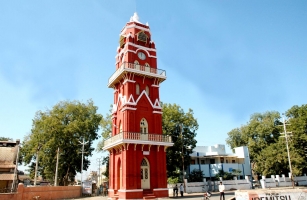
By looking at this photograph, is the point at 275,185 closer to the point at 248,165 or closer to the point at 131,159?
the point at 248,165

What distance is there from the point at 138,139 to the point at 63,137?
2012cm

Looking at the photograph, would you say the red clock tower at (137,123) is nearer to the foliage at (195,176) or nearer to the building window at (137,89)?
the building window at (137,89)

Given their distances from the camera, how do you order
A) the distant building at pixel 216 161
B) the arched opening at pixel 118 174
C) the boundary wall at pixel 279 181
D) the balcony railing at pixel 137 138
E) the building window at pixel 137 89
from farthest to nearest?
the distant building at pixel 216 161 < the boundary wall at pixel 279 181 < the building window at pixel 137 89 < the arched opening at pixel 118 174 < the balcony railing at pixel 137 138

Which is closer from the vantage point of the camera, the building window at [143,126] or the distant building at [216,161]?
the building window at [143,126]

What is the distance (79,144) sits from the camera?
3903 cm

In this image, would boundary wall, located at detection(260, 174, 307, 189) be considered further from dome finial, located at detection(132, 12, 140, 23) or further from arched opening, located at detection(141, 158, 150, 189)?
dome finial, located at detection(132, 12, 140, 23)

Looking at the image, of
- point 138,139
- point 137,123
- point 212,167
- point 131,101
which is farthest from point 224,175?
point 131,101

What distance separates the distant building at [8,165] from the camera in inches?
1241

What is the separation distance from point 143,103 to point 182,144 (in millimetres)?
14256

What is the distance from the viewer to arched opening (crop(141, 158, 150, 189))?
74.3 feet

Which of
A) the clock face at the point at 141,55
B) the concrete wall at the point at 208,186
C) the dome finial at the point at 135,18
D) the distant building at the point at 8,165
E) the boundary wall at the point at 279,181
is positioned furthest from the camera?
the boundary wall at the point at 279,181

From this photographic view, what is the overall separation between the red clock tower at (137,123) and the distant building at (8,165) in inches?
604

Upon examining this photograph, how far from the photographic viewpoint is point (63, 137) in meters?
38.2

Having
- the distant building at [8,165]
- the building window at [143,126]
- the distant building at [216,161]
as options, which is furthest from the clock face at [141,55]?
the distant building at [216,161]
